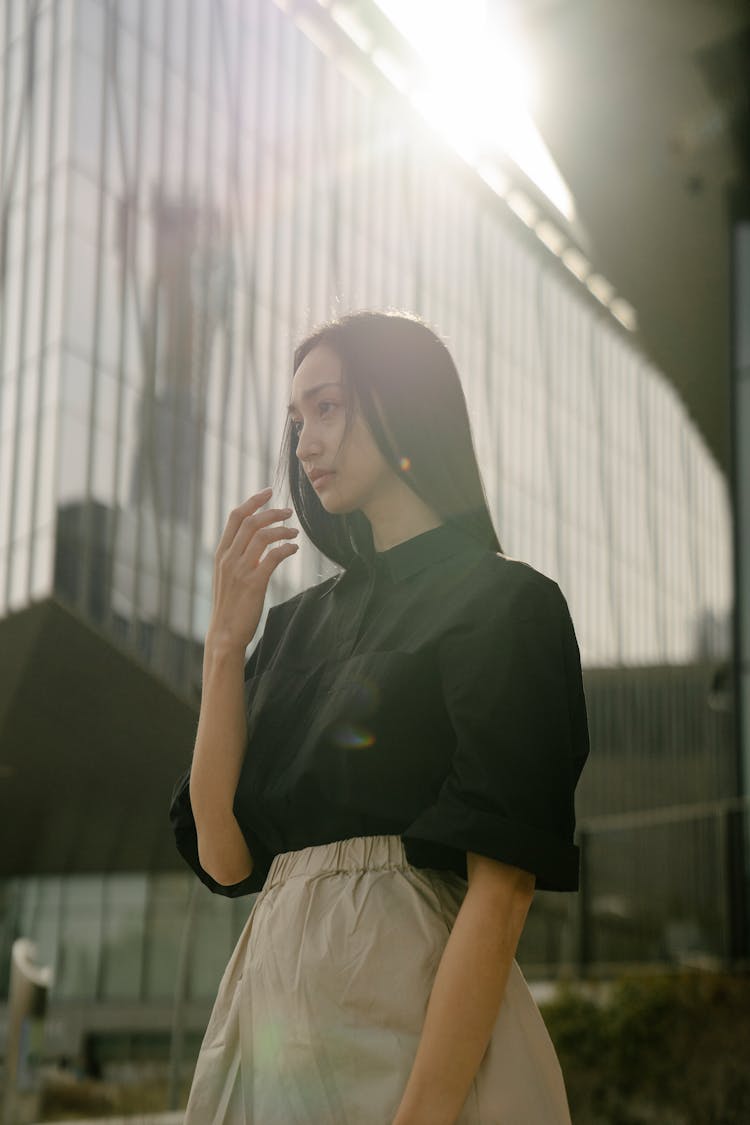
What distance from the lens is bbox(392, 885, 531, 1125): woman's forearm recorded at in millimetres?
1356

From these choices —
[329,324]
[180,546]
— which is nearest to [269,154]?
[180,546]

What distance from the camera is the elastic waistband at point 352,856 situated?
1.57 m

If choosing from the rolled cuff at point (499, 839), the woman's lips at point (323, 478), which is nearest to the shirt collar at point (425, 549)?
the woman's lips at point (323, 478)

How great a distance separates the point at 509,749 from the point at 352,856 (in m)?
0.26

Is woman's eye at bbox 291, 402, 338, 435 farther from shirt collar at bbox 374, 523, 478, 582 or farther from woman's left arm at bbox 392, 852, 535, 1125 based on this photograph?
woman's left arm at bbox 392, 852, 535, 1125

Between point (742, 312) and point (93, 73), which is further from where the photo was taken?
point (93, 73)

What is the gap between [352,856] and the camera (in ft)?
5.18

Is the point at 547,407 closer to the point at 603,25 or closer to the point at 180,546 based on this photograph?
the point at 180,546

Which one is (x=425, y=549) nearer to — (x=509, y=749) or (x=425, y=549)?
(x=425, y=549)

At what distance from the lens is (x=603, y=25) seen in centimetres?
1004

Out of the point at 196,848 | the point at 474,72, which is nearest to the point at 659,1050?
the point at 196,848

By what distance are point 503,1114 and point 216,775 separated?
552 millimetres

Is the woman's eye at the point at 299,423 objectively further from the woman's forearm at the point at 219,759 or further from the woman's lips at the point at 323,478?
the woman's forearm at the point at 219,759

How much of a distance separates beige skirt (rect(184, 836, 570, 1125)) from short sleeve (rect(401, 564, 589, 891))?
78 millimetres
